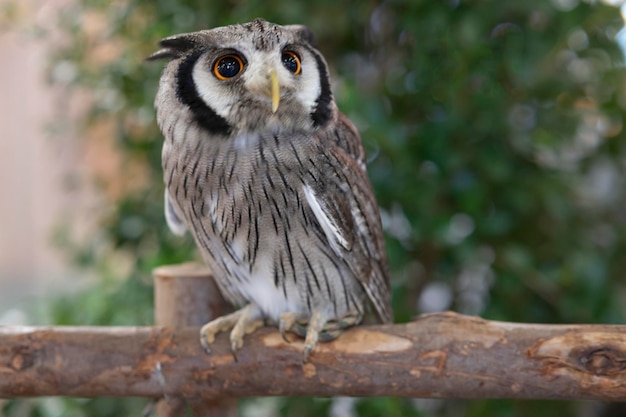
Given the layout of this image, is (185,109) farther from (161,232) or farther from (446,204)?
(446,204)

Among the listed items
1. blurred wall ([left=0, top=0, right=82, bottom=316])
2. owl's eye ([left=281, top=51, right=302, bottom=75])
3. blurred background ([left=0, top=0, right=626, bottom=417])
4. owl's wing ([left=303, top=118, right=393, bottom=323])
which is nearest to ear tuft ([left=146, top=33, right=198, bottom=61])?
owl's eye ([left=281, top=51, right=302, bottom=75])

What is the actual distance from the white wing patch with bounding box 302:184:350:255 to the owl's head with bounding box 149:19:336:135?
11cm

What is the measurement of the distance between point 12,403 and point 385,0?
1.27m

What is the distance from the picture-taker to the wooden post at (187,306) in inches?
41.8

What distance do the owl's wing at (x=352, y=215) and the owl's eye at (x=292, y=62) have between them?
13 cm

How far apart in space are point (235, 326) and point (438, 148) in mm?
622

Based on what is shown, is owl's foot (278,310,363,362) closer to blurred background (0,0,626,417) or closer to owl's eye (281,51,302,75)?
blurred background (0,0,626,417)

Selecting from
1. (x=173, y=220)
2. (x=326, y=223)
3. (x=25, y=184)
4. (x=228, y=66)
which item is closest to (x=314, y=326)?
(x=326, y=223)

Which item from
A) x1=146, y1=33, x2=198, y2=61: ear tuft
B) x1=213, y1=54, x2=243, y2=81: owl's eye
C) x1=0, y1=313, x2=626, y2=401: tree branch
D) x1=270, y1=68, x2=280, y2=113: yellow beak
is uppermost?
x1=146, y1=33, x2=198, y2=61: ear tuft

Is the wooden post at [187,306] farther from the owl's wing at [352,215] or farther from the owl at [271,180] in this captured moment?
the owl's wing at [352,215]

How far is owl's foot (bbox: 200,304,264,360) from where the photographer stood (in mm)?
1033

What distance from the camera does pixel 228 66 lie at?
875 millimetres

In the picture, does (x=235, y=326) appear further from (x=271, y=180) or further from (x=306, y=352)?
(x=271, y=180)

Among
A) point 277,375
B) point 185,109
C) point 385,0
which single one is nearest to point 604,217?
point 385,0
